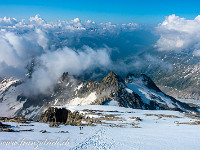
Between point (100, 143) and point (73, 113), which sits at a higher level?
point (73, 113)

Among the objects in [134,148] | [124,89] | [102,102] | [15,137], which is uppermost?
[124,89]

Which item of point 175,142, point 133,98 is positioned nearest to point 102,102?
point 133,98

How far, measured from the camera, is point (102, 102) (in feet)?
530

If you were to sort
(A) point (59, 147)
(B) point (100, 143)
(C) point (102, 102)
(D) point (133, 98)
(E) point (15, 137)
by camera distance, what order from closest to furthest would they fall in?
(A) point (59, 147) < (E) point (15, 137) < (B) point (100, 143) < (C) point (102, 102) < (D) point (133, 98)

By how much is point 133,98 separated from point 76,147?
540 feet

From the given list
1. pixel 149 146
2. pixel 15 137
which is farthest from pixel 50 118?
pixel 149 146

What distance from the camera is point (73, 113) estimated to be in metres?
94.0

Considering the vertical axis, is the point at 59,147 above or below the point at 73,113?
below

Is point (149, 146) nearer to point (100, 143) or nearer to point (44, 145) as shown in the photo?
point (100, 143)

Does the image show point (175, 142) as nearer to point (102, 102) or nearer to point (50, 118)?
point (50, 118)

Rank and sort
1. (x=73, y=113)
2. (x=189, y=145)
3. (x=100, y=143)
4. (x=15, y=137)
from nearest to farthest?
1. (x=15, y=137)
2. (x=100, y=143)
3. (x=189, y=145)
4. (x=73, y=113)

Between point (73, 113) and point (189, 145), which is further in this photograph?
point (73, 113)

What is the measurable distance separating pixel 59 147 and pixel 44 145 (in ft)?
8.88

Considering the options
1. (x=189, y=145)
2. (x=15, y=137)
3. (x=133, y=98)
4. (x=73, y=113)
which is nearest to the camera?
(x=15, y=137)
